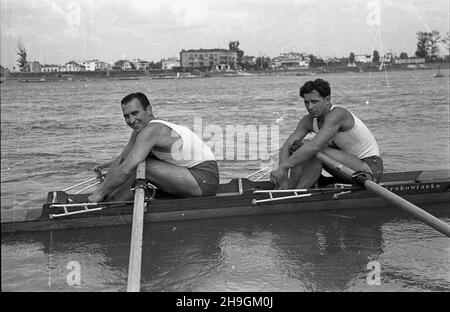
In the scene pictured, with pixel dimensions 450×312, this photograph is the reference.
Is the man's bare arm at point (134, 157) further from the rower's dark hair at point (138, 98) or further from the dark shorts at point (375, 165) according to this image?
the dark shorts at point (375, 165)

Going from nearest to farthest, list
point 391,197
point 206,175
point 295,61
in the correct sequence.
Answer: point 391,197 < point 206,175 < point 295,61

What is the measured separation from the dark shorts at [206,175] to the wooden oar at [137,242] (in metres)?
0.67

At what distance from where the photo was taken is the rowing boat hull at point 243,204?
5.81m

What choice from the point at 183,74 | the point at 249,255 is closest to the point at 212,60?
the point at 183,74

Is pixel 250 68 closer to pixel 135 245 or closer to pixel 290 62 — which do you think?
pixel 290 62

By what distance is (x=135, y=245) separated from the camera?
3996mm

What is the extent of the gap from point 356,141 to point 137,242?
339cm

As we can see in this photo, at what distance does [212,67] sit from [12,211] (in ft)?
312

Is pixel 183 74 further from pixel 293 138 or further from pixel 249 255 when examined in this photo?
pixel 249 255

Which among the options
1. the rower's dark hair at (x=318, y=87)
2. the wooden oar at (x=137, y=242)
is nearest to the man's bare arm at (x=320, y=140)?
the rower's dark hair at (x=318, y=87)

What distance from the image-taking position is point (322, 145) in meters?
6.12
